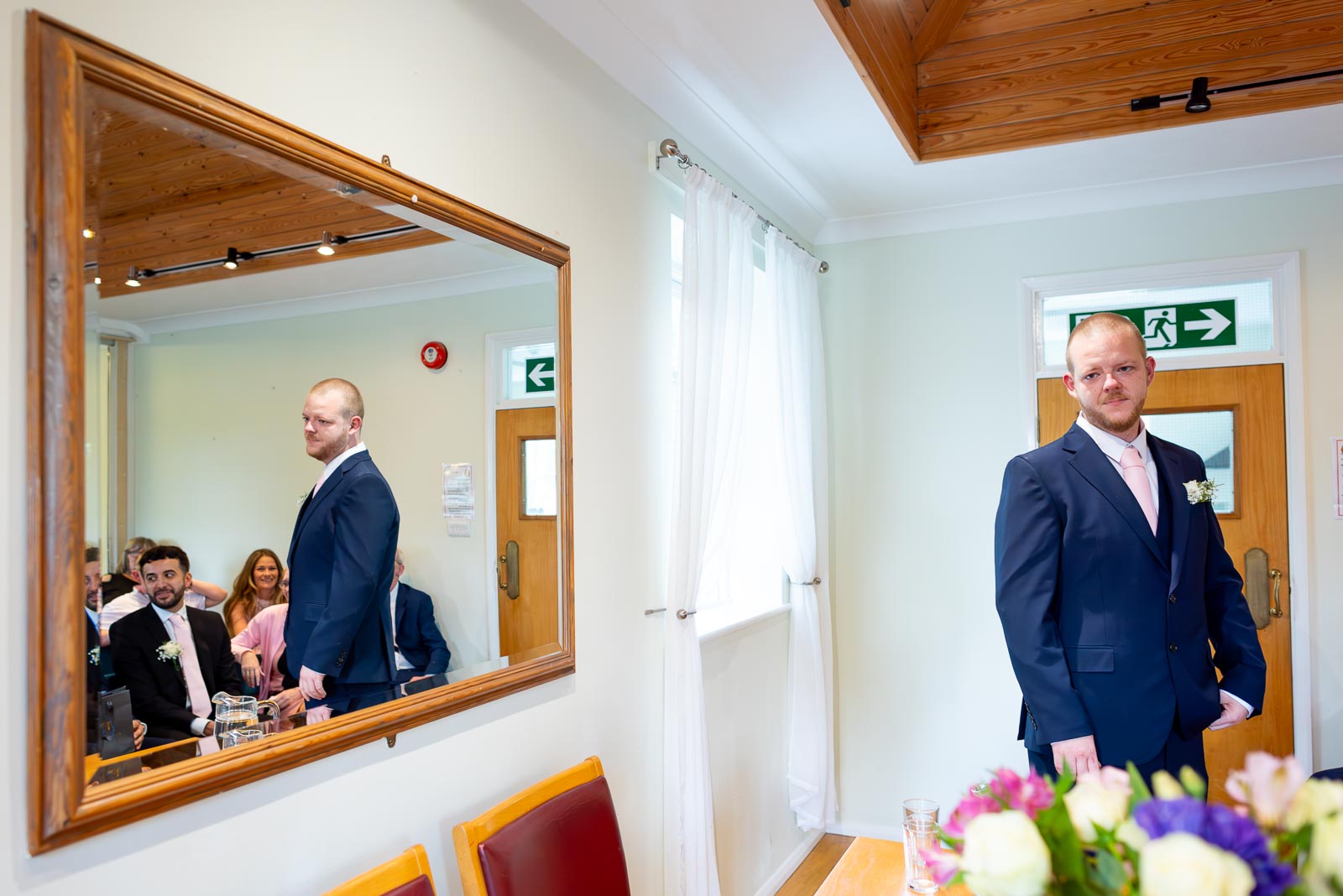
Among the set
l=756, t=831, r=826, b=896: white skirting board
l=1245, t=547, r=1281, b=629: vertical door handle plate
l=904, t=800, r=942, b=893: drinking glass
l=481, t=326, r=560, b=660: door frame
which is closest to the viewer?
l=904, t=800, r=942, b=893: drinking glass

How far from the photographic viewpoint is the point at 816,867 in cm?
372

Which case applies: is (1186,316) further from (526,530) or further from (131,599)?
(131,599)

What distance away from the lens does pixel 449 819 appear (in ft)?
5.97

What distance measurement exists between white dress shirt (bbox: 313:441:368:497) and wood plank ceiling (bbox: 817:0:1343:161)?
188cm

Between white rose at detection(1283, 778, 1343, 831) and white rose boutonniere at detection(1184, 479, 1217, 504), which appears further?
white rose boutonniere at detection(1184, 479, 1217, 504)

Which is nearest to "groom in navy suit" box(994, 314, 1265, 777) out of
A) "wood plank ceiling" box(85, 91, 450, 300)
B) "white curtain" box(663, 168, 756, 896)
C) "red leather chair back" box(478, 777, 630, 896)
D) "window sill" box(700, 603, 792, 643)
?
"white curtain" box(663, 168, 756, 896)

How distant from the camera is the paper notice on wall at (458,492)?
1.80 meters

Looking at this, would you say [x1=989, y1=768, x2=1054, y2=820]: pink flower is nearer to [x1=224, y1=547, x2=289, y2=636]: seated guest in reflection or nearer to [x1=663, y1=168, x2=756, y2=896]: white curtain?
[x1=224, y1=547, x2=289, y2=636]: seated guest in reflection

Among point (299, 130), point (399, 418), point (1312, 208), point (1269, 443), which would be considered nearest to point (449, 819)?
point (399, 418)

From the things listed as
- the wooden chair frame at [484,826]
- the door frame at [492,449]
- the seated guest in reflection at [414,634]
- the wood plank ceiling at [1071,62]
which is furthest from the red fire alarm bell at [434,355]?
the wood plank ceiling at [1071,62]

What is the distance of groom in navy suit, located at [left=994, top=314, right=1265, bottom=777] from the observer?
2260 mm

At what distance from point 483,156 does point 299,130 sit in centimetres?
53

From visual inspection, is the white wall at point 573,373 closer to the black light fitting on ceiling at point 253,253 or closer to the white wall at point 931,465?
the black light fitting on ceiling at point 253,253

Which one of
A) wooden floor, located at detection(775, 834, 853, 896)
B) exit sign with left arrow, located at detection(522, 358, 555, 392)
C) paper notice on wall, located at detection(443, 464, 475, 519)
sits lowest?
wooden floor, located at detection(775, 834, 853, 896)
